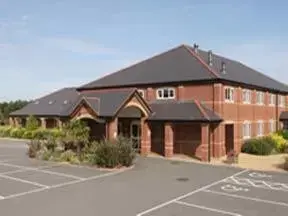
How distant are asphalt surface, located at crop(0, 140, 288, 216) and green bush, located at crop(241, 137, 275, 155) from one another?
26.5ft

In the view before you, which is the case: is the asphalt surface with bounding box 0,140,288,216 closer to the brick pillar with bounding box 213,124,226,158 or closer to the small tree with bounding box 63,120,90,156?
the small tree with bounding box 63,120,90,156

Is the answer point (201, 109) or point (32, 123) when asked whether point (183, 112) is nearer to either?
point (201, 109)

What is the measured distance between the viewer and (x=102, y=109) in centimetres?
2802

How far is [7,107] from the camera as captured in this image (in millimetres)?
70625

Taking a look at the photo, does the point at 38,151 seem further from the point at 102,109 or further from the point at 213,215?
the point at 213,215

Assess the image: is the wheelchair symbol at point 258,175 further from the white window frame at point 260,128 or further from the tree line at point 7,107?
the tree line at point 7,107

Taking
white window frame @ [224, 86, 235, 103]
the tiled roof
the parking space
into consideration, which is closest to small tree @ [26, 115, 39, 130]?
the tiled roof

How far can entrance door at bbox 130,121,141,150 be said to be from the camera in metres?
32.0

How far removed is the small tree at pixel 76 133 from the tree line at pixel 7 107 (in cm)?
4035

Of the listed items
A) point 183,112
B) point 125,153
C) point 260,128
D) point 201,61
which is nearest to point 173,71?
→ point 201,61

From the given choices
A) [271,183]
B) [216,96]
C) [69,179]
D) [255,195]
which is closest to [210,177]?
[271,183]

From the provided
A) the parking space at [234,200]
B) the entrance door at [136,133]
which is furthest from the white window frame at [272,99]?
the parking space at [234,200]

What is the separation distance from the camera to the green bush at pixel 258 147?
30892 mm

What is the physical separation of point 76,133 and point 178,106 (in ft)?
25.4
